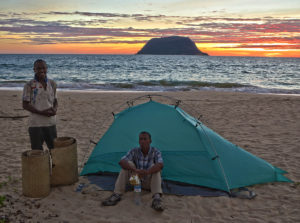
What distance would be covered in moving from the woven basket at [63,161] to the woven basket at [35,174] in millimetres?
268

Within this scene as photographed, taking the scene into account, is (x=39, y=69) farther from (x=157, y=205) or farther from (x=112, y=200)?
(x=157, y=205)

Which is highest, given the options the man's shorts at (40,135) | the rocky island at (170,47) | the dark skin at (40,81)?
the rocky island at (170,47)

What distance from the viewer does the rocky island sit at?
188750 millimetres

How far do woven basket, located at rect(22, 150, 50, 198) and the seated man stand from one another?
992mm

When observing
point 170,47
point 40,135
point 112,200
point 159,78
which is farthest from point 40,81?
point 170,47

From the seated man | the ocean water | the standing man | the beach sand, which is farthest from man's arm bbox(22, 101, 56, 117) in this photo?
the ocean water

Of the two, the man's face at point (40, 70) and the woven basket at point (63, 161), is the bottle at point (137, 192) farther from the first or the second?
the man's face at point (40, 70)

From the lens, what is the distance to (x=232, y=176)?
4.95 meters

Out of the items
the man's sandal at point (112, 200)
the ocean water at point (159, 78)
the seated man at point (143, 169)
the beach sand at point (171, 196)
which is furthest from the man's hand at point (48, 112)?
the ocean water at point (159, 78)

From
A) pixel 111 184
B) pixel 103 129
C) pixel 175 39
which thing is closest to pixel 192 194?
pixel 111 184

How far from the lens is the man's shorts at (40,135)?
4695 millimetres

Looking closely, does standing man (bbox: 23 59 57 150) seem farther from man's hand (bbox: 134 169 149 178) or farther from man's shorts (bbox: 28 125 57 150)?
man's hand (bbox: 134 169 149 178)

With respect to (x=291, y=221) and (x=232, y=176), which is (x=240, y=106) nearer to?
(x=232, y=176)

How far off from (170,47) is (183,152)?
628 ft
